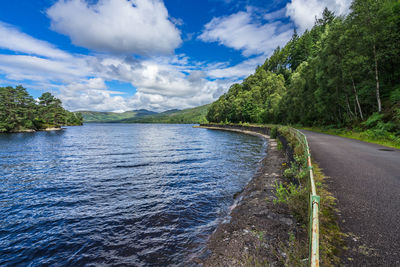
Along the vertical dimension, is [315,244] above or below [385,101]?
below

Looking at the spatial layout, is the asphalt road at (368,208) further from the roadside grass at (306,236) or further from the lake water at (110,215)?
the lake water at (110,215)

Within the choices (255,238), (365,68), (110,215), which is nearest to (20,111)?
(110,215)

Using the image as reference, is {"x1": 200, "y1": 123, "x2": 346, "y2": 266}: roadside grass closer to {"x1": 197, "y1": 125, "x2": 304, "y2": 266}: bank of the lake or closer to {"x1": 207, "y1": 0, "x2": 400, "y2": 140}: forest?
{"x1": 197, "y1": 125, "x2": 304, "y2": 266}: bank of the lake

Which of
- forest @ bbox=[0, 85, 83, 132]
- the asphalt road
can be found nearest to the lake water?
the asphalt road

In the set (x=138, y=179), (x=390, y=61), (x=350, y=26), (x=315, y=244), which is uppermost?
(x=350, y=26)

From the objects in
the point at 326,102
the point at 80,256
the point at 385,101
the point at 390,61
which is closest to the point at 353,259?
the point at 80,256

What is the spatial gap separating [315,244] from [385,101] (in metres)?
30.6

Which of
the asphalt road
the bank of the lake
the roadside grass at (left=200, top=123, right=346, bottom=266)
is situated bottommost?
the bank of the lake

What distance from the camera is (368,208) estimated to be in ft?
17.1

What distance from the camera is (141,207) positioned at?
8.91 metres

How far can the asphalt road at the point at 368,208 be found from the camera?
3.48 meters

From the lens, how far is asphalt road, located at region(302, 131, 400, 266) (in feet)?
11.4

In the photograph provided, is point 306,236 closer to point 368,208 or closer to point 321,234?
point 321,234

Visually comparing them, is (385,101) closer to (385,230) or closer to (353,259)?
(385,230)
